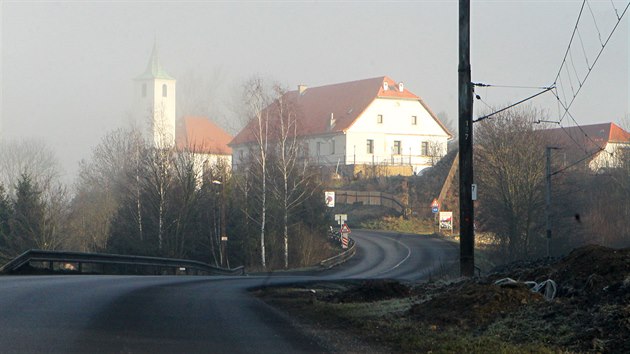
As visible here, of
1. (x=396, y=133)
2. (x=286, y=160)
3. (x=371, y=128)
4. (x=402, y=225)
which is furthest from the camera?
(x=396, y=133)

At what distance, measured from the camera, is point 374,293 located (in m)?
19.3

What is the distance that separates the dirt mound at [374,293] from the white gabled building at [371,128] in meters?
77.6

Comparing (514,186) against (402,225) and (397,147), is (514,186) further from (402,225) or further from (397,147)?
(397,147)

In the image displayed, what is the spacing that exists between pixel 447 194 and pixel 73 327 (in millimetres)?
71565

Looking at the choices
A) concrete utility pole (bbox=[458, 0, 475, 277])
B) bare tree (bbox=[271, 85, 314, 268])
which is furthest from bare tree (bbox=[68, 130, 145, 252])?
concrete utility pole (bbox=[458, 0, 475, 277])

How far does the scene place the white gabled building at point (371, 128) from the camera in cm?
9956

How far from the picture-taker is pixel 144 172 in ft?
223

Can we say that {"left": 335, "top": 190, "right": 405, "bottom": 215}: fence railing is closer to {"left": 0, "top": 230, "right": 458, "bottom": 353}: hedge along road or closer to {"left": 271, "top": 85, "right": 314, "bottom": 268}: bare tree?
{"left": 271, "top": 85, "right": 314, "bottom": 268}: bare tree

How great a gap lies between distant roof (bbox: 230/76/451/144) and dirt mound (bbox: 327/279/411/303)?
77968 millimetres

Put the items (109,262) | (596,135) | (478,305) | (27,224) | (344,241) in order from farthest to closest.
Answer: (596,135) → (344,241) → (27,224) → (109,262) → (478,305)

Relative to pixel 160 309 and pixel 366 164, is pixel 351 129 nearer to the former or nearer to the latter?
pixel 366 164

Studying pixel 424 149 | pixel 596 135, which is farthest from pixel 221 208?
pixel 596 135

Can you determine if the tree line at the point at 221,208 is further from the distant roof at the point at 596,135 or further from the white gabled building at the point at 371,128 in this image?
the white gabled building at the point at 371,128

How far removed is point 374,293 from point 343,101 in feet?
281
